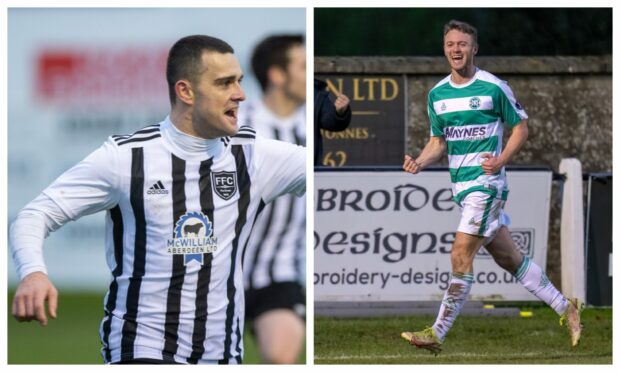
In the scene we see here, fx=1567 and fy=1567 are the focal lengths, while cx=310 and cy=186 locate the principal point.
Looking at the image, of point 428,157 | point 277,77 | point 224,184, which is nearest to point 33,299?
point 224,184

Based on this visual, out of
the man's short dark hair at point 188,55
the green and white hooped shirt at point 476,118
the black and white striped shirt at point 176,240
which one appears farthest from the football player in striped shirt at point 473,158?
the man's short dark hair at point 188,55

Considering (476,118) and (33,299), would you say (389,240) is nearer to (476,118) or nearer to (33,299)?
(476,118)

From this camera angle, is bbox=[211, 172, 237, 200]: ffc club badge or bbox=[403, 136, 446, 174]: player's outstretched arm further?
bbox=[403, 136, 446, 174]: player's outstretched arm

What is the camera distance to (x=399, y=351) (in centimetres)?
898

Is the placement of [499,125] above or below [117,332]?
above

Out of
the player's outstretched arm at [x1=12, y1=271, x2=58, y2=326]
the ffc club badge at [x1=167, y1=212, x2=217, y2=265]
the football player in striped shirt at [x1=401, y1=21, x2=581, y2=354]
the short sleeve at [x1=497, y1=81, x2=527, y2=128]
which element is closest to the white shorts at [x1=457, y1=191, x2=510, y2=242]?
the football player in striped shirt at [x1=401, y1=21, x2=581, y2=354]

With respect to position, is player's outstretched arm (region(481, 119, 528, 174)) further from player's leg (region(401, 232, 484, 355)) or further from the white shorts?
player's leg (region(401, 232, 484, 355))

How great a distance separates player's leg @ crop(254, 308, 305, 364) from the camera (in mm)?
6785

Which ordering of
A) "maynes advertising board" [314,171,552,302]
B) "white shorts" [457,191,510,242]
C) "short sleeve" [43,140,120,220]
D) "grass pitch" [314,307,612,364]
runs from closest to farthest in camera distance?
1. "short sleeve" [43,140,120,220]
2. "white shorts" [457,191,510,242]
3. "grass pitch" [314,307,612,364]
4. "maynes advertising board" [314,171,552,302]

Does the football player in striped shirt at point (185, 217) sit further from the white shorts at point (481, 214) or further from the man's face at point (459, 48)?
the white shorts at point (481, 214)

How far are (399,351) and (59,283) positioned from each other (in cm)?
270
